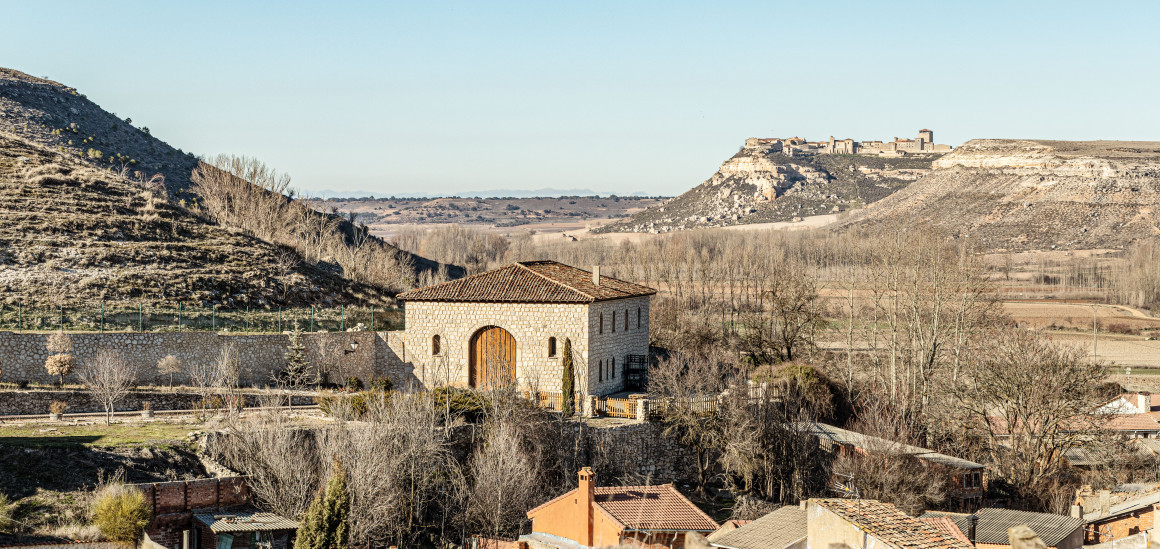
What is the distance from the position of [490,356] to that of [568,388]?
3.37 m

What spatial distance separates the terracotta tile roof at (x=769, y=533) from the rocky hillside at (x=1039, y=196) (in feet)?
331

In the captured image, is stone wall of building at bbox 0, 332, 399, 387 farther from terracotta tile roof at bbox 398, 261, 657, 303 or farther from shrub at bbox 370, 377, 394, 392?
terracotta tile roof at bbox 398, 261, 657, 303

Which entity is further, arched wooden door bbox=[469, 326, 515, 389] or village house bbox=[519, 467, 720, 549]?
arched wooden door bbox=[469, 326, 515, 389]

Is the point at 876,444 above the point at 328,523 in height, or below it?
below

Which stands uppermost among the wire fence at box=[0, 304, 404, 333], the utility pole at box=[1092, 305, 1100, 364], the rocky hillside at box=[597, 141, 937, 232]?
the rocky hillside at box=[597, 141, 937, 232]

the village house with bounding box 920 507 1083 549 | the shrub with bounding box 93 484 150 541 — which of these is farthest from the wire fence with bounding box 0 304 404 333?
the village house with bounding box 920 507 1083 549

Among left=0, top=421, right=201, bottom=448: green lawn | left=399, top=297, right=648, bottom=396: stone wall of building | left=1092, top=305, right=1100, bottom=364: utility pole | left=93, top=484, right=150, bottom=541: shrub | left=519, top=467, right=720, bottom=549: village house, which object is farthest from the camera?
left=1092, top=305, right=1100, bottom=364: utility pole

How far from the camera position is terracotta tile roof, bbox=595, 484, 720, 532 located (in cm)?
2655

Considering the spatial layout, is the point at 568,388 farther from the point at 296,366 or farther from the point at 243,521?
the point at 243,521

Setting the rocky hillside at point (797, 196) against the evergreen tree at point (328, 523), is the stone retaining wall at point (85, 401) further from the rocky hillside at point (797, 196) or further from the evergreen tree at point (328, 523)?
the rocky hillside at point (797, 196)

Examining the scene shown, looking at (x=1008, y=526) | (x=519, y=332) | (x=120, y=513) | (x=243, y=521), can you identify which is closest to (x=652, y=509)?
(x=1008, y=526)

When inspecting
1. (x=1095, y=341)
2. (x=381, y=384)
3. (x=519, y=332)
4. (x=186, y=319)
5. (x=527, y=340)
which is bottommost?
(x=1095, y=341)

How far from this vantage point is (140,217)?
171ft

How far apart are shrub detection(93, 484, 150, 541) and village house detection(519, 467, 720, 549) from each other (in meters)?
8.59
